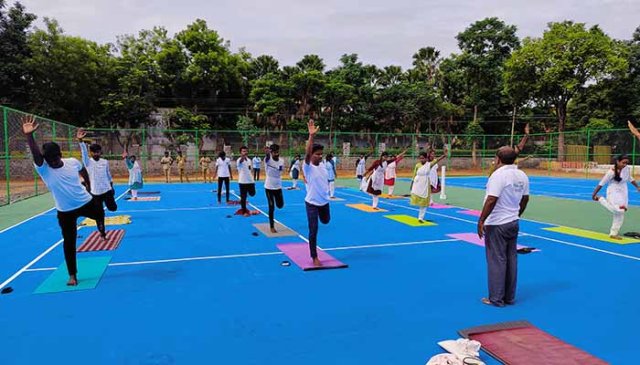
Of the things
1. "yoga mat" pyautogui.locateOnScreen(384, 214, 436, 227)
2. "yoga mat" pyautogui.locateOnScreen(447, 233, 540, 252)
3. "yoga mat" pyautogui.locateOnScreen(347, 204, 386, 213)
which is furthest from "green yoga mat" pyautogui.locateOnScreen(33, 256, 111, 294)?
"yoga mat" pyautogui.locateOnScreen(347, 204, 386, 213)

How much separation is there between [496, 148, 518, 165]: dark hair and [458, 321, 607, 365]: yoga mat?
1.84 m

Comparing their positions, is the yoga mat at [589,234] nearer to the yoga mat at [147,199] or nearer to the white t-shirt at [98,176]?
the white t-shirt at [98,176]

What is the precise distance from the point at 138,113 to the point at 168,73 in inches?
164

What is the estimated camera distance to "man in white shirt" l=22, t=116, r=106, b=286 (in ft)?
18.0

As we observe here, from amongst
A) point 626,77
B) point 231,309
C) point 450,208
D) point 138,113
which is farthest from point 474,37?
point 231,309

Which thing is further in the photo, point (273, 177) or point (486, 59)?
point (486, 59)

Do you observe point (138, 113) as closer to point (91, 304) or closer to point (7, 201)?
point (7, 201)

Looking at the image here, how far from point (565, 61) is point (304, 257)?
35612 mm

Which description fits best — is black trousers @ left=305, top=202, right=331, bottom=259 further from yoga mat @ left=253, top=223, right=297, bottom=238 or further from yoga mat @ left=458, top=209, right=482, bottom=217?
yoga mat @ left=458, top=209, right=482, bottom=217

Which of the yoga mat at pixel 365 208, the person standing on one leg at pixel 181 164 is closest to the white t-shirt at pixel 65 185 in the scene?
the yoga mat at pixel 365 208

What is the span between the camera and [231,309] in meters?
5.09

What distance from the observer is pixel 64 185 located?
562 cm

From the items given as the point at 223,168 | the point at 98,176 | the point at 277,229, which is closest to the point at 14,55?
the point at 223,168

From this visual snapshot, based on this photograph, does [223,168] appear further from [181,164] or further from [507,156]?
[181,164]
